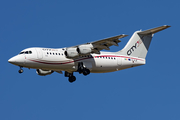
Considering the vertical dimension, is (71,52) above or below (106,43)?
below

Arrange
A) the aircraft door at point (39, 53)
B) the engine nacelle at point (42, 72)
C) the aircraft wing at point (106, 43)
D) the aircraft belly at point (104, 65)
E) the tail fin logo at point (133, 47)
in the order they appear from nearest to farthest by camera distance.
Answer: the aircraft door at point (39, 53) → the aircraft wing at point (106, 43) → the aircraft belly at point (104, 65) → the engine nacelle at point (42, 72) → the tail fin logo at point (133, 47)

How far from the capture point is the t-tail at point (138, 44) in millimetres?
24750

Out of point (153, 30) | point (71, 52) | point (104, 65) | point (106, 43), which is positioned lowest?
point (104, 65)

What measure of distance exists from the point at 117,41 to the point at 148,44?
4196 mm

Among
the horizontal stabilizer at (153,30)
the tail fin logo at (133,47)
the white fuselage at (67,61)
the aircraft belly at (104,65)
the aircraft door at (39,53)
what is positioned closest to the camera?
the white fuselage at (67,61)

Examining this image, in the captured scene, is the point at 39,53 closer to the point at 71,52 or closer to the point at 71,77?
the point at 71,52

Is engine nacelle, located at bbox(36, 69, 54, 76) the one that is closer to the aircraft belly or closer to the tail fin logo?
the aircraft belly

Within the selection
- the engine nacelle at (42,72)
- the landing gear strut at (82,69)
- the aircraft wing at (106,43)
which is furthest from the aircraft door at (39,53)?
the aircraft wing at (106,43)

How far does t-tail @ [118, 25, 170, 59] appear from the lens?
24750mm

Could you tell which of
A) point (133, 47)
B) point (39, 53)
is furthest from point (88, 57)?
point (133, 47)

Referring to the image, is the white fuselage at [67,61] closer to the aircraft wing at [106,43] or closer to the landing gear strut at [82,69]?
the landing gear strut at [82,69]

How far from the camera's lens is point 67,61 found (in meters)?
22.2

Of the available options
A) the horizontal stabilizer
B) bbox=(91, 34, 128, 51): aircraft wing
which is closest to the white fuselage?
bbox=(91, 34, 128, 51): aircraft wing

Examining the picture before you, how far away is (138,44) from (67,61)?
573 cm
